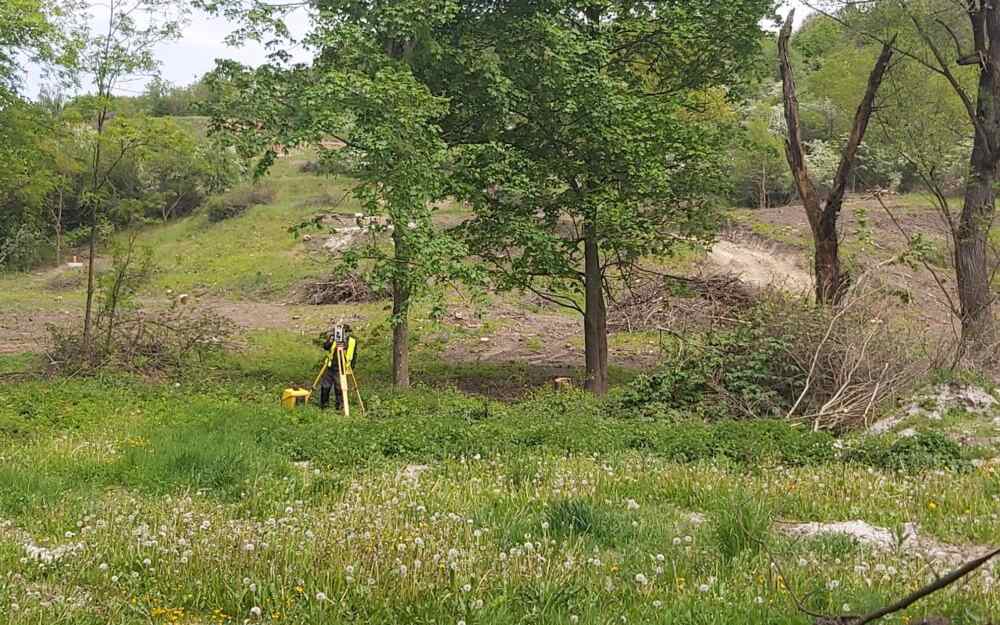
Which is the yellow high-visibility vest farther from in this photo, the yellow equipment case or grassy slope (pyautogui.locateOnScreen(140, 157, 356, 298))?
grassy slope (pyautogui.locateOnScreen(140, 157, 356, 298))

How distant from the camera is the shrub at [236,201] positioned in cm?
4569

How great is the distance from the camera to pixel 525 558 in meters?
4.76

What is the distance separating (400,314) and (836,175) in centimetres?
1042

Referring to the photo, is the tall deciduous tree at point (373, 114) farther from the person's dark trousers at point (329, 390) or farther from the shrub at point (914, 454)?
the shrub at point (914, 454)

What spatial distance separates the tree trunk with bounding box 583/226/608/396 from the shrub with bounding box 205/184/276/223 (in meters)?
32.7

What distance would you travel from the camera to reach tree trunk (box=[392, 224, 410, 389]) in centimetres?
1464

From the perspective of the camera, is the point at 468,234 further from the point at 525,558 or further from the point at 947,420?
the point at 525,558

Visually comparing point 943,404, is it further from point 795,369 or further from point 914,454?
point 914,454

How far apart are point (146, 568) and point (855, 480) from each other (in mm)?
5825

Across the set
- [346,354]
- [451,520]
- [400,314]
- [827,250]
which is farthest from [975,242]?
[451,520]

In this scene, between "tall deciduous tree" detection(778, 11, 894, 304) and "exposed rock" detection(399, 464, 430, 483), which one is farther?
"tall deciduous tree" detection(778, 11, 894, 304)

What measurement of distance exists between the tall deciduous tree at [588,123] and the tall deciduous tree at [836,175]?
2.51 m

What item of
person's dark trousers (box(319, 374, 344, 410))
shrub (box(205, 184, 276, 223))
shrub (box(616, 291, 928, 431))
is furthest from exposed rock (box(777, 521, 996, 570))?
shrub (box(205, 184, 276, 223))

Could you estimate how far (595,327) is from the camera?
58.5 ft
